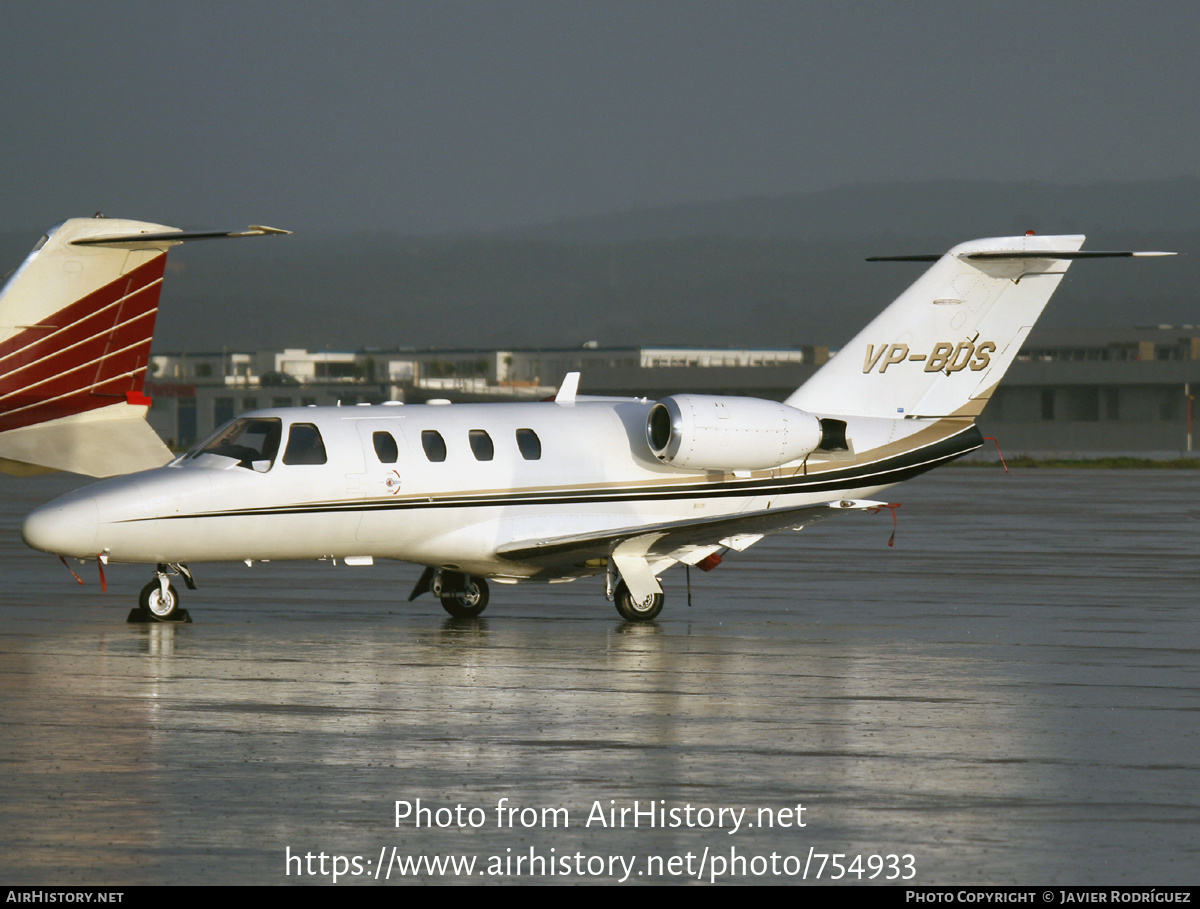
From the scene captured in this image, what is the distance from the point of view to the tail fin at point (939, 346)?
20359mm

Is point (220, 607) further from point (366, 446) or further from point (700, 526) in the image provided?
point (700, 526)

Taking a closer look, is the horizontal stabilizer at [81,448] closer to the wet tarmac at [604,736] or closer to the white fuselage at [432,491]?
the wet tarmac at [604,736]

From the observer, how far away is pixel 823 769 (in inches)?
398

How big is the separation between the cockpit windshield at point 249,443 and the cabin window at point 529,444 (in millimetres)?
2865

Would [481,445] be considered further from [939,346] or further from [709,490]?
[939,346]

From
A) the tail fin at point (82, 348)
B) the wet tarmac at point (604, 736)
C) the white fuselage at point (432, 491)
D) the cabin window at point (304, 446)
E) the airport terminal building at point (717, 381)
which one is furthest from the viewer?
the airport terminal building at point (717, 381)

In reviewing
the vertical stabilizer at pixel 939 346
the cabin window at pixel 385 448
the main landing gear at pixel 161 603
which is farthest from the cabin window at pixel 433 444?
the vertical stabilizer at pixel 939 346

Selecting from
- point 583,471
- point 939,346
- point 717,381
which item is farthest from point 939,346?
point 717,381

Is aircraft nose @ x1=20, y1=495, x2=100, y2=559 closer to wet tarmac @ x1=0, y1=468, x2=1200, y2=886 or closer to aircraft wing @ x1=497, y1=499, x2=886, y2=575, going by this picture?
wet tarmac @ x1=0, y1=468, x2=1200, y2=886

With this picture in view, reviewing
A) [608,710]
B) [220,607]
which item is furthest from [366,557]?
[608,710]

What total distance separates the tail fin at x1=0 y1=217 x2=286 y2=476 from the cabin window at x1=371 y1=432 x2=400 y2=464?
312 cm

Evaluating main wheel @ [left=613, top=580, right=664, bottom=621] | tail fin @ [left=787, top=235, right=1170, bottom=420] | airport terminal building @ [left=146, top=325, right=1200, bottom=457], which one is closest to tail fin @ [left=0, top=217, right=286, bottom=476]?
main wheel @ [left=613, top=580, right=664, bottom=621]

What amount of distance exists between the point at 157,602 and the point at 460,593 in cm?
366

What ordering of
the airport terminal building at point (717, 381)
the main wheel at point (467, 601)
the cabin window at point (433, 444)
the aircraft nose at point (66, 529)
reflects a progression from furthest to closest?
1. the airport terminal building at point (717, 381)
2. the main wheel at point (467, 601)
3. the cabin window at point (433, 444)
4. the aircraft nose at point (66, 529)
